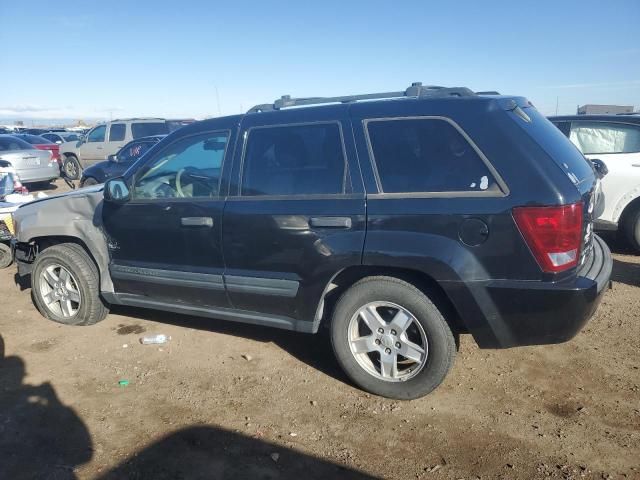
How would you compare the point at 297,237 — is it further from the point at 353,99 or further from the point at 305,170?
the point at 353,99

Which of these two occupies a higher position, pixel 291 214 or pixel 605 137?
pixel 605 137

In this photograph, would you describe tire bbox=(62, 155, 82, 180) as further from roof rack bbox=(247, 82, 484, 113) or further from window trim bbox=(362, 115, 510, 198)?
window trim bbox=(362, 115, 510, 198)

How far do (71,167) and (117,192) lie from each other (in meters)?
14.3

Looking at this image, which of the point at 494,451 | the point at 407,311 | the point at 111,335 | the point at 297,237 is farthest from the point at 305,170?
the point at 111,335

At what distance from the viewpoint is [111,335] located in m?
4.46

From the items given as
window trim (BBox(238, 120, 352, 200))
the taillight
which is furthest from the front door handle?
the taillight

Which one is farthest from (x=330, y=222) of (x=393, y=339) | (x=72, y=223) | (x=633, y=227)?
(x=633, y=227)

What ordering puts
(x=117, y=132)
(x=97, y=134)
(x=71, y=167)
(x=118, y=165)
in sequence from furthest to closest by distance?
(x=71, y=167) → (x=97, y=134) → (x=117, y=132) → (x=118, y=165)

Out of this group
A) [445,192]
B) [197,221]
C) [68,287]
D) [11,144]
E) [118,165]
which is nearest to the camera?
[445,192]

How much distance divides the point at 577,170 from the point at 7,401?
4028 millimetres

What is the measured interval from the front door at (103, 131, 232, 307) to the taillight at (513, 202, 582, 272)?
2027 mm

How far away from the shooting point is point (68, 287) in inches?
180

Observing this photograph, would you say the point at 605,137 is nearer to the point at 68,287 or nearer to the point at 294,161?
the point at 294,161

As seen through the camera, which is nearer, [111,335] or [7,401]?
[7,401]
